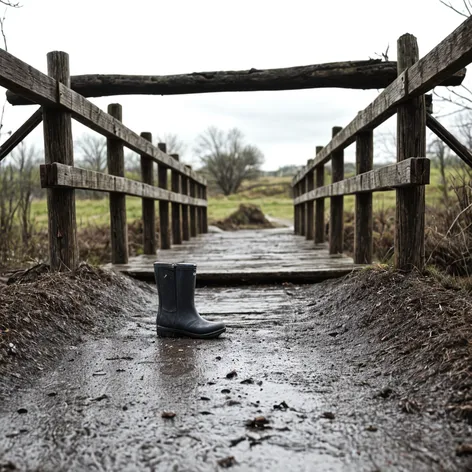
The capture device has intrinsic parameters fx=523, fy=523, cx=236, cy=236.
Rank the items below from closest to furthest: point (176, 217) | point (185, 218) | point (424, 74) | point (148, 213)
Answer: point (424, 74) < point (148, 213) < point (176, 217) < point (185, 218)

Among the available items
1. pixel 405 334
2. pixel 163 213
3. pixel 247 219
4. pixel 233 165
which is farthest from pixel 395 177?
pixel 233 165

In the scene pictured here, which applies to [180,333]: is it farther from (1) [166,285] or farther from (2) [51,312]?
(2) [51,312]

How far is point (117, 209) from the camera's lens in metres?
5.00

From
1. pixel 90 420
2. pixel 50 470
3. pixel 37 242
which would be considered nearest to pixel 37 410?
pixel 90 420

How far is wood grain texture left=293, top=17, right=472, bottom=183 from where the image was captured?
7.34 ft

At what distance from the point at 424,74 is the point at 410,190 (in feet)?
2.47

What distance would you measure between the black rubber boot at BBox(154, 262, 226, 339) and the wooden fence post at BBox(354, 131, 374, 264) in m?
2.21

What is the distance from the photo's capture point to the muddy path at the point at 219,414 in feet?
4.64

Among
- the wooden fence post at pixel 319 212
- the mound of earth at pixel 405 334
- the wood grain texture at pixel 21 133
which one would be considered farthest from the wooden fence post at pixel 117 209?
the wooden fence post at pixel 319 212

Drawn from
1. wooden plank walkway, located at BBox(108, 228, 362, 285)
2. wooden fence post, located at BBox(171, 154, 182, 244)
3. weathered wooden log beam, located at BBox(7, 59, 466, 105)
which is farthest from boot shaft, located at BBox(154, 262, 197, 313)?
wooden fence post, located at BBox(171, 154, 182, 244)

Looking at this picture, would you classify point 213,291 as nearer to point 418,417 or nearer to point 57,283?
point 57,283

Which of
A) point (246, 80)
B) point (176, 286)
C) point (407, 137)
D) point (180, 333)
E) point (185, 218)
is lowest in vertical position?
point (180, 333)

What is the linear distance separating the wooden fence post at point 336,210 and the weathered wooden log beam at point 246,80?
1.20 metres

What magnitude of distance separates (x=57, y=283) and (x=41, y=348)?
2.68 feet
